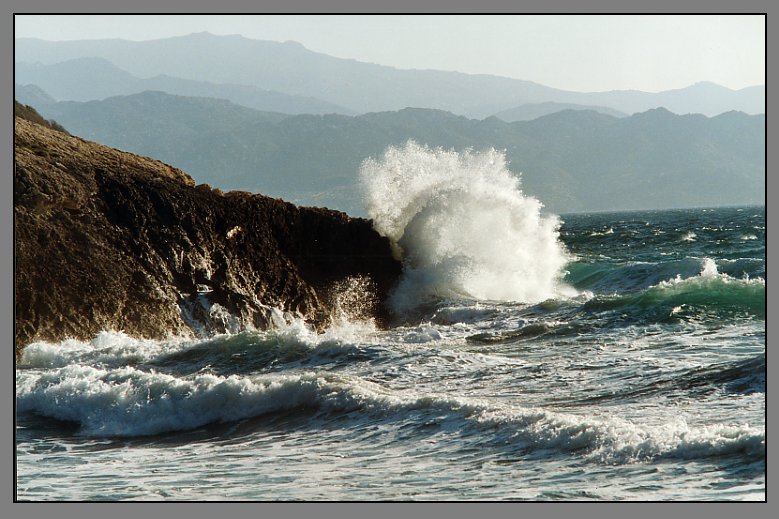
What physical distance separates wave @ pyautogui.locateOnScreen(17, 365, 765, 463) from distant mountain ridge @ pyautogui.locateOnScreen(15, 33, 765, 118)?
282cm

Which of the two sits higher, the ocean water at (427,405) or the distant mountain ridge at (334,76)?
the distant mountain ridge at (334,76)

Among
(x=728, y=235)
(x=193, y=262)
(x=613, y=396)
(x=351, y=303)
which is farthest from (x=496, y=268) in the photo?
(x=728, y=235)

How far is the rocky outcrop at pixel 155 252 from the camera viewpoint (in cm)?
1245

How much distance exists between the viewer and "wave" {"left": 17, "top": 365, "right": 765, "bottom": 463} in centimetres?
702

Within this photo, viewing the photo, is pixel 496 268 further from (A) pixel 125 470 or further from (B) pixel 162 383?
(A) pixel 125 470

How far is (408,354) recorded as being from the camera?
38.8ft

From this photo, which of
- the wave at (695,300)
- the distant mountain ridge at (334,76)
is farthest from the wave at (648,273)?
the distant mountain ridge at (334,76)

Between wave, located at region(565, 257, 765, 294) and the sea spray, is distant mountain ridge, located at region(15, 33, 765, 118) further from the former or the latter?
wave, located at region(565, 257, 765, 294)

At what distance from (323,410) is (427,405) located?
112cm

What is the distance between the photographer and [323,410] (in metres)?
9.12

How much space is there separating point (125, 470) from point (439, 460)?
2.53 metres

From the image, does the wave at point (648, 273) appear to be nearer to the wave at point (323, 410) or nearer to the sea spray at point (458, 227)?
the sea spray at point (458, 227)

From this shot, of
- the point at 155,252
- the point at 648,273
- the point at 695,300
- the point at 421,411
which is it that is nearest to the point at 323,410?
the point at 421,411

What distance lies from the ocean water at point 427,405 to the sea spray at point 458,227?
0.89 feet
